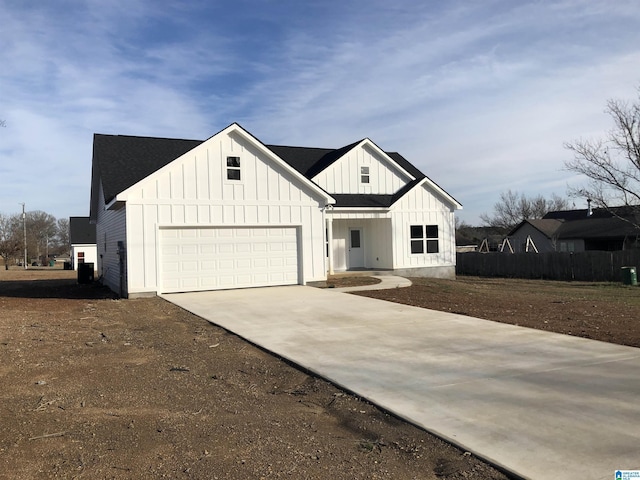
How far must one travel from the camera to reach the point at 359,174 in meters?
24.0

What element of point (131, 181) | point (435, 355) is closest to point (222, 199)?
point (131, 181)

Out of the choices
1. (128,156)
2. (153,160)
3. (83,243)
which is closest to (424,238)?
(153,160)

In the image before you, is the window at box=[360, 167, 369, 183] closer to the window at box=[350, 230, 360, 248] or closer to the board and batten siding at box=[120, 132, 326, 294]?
the window at box=[350, 230, 360, 248]

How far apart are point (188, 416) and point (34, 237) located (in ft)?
307

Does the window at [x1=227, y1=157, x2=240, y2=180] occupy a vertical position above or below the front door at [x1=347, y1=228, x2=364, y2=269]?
above

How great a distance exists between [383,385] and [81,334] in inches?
262

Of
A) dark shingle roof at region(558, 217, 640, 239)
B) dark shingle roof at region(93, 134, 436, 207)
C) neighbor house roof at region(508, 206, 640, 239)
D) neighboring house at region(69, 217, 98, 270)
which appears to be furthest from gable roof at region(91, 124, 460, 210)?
neighboring house at region(69, 217, 98, 270)

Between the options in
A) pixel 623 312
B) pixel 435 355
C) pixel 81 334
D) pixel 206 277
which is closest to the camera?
pixel 435 355

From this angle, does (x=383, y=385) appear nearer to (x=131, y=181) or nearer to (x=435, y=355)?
(x=435, y=355)

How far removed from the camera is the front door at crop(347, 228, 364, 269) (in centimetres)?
2412

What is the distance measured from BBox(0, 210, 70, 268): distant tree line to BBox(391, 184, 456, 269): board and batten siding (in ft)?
161

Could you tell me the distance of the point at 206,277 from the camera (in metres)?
16.9

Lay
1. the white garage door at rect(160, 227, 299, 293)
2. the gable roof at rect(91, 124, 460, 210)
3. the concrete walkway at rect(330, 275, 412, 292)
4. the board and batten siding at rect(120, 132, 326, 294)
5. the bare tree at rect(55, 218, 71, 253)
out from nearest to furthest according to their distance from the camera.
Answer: the board and batten siding at rect(120, 132, 326, 294) → the white garage door at rect(160, 227, 299, 293) → the concrete walkway at rect(330, 275, 412, 292) → the gable roof at rect(91, 124, 460, 210) → the bare tree at rect(55, 218, 71, 253)

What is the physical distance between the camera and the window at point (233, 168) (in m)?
17.2
